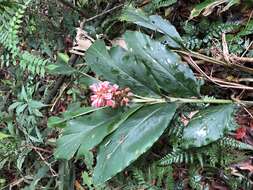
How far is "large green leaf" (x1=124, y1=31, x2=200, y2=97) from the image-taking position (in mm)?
1574

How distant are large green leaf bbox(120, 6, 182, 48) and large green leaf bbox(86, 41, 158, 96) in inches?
7.8

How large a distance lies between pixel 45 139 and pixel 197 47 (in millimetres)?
857

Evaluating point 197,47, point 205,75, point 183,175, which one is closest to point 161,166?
point 183,175

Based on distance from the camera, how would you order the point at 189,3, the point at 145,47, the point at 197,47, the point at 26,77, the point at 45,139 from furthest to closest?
1. the point at 26,77
2. the point at 45,139
3. the point at 189,3
4. the point at 197,47
5. the point at 145,47

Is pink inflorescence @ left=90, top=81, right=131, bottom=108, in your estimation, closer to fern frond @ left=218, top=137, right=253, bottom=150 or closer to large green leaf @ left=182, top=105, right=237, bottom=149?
large green leaf @ left=182, top=105, right=237, bottom=149

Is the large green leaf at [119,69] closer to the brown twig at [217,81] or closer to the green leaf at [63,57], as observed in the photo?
the brown twig at [217,81]

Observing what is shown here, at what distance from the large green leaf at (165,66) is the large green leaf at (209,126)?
0.10 meters

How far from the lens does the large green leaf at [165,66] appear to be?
5.16 ft

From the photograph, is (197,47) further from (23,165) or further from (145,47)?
(23,165)

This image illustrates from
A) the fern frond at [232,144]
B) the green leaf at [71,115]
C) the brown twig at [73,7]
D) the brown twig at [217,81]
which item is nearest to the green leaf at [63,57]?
the brown twig at [73,7]

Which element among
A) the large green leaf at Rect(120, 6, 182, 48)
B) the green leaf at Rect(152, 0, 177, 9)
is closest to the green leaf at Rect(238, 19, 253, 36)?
the large green leaf at Rect(120, 6, 182, 48)

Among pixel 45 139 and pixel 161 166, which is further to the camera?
pixel 45 139

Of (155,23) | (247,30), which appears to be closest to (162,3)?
(155,23)

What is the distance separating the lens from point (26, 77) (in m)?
2.34
